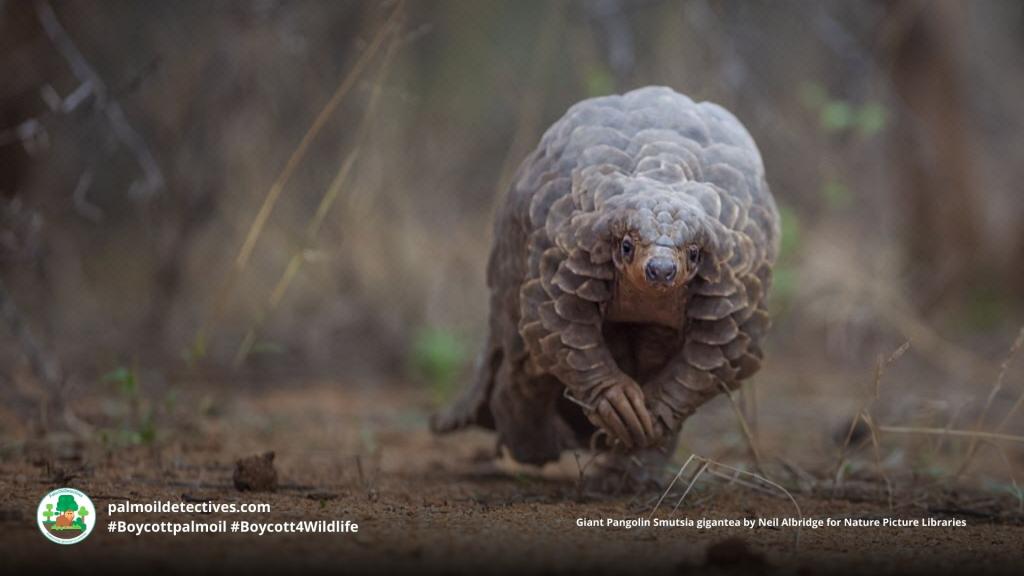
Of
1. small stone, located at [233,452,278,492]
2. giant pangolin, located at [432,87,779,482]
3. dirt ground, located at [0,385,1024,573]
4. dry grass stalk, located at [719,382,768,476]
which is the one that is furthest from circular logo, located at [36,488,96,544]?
dry grass stalk, located at [719,382,768,476]

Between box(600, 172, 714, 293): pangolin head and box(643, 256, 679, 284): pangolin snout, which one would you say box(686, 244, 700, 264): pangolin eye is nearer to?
box(600, 172, 714, 293): pangolin head

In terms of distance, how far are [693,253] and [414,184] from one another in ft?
17.4

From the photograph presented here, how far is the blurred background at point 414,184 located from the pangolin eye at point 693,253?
1.82 m

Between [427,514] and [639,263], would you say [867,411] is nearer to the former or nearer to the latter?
[639,263]

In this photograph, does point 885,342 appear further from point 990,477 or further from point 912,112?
point 990,477

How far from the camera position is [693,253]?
11.5 feet

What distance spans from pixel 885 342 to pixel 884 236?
5.35 ft

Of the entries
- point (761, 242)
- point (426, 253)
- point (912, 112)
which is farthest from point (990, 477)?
point (912, 112)

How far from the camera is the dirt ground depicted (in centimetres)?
259

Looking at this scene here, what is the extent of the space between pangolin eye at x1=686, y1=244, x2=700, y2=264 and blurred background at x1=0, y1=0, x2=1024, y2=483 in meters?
1.82

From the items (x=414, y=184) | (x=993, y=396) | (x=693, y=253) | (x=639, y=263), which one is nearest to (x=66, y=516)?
(x=639, y=263)

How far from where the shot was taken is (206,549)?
258 cm

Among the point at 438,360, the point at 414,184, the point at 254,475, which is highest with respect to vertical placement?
the point at 414,184

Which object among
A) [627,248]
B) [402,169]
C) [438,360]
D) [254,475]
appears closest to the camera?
[627,248]
